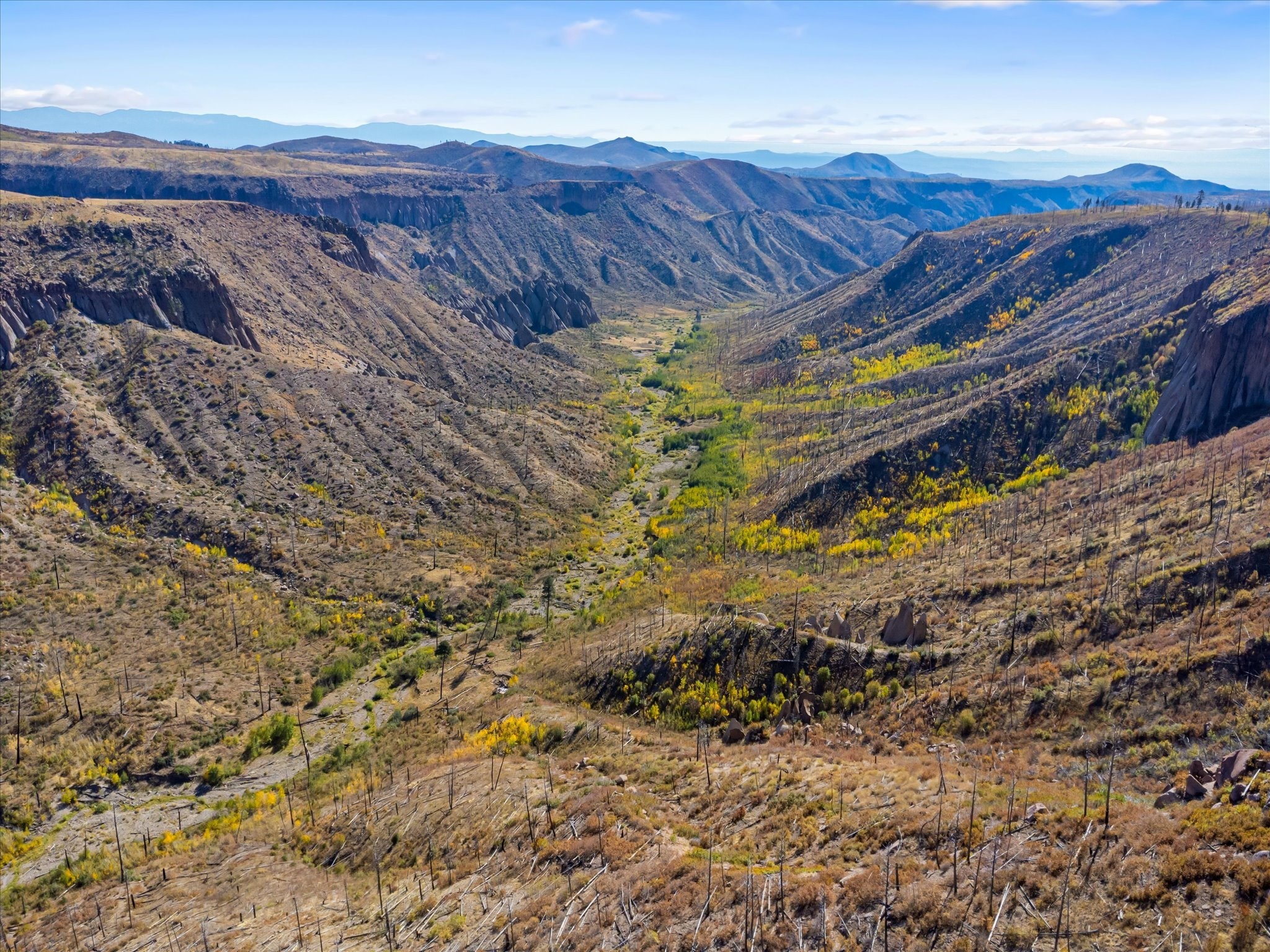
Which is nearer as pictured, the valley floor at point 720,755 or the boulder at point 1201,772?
the valley floor at point 720,755

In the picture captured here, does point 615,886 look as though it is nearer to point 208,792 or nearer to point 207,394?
point 208,792

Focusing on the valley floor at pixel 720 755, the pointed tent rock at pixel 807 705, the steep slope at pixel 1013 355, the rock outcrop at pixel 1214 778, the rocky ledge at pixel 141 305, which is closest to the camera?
the valley floor at pixel 720 755

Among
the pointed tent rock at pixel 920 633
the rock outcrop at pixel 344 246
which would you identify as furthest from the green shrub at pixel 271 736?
the rock outcrop at pixel 344 246

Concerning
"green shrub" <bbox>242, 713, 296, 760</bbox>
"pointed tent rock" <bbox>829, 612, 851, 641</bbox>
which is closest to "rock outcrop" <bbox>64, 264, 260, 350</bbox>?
"green shrub" <bbox>242, 713, 296, 760</bbox>

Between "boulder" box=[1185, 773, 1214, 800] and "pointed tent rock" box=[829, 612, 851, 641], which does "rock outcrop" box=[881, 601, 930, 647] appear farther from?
"boulder" box=[1185, 773, 1214, 800]

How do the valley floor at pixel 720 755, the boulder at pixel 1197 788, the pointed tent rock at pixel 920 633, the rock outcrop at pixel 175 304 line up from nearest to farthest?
1. the valley floor at pixel 720 755
2. the boulder at pixel 1197 788
3. the pointed tent rock at pixel 920 633
4. the rock outcrop at pixel 175 304

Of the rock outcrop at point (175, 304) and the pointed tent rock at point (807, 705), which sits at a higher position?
the rock outcrop at point (175, 304)

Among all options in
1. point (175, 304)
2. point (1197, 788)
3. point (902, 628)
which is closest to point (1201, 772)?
point (1197, 788)

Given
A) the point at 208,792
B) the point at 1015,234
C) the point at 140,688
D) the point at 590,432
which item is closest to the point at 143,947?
the point at 208,792

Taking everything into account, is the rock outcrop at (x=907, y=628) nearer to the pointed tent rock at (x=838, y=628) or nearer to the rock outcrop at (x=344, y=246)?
the pointed tent rock at (x=838, y=628)
